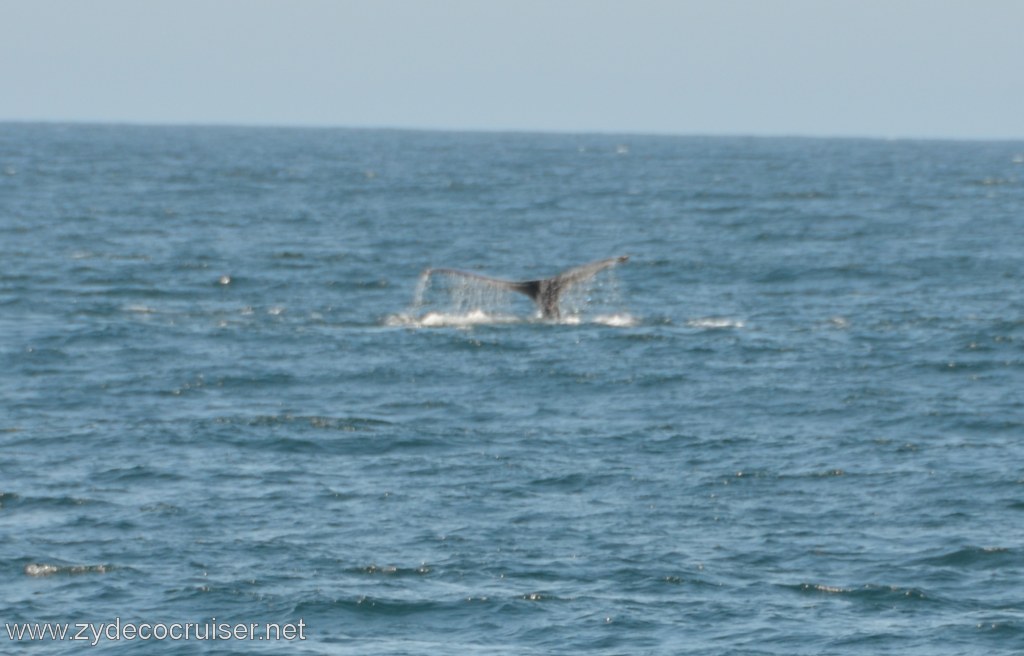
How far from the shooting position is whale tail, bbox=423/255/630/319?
4981 centimetres

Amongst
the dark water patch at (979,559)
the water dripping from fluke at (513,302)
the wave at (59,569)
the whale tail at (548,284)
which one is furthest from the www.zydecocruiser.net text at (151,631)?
the water dripping from fluke at (513,302)

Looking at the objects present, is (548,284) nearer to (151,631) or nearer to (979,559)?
(979,559)

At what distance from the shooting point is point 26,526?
106 feet

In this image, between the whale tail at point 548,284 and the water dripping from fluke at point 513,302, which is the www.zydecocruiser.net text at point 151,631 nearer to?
the whale tail at point 548,284

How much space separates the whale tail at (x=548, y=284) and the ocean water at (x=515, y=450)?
1.13m

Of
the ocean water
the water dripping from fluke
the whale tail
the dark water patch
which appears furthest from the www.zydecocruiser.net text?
the water dripping from fluke

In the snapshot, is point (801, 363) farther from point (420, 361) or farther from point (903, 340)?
point (420, 361)

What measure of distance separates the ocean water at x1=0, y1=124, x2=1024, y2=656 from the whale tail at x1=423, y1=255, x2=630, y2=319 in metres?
1.13

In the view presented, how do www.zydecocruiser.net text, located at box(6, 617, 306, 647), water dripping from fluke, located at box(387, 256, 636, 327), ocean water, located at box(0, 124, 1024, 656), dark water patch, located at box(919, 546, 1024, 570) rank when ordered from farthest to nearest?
water dripping from fluke, located at box(387, 256, 636, 327) < dark water patch, located at box(919, 546, 1024, 570) < ocean water, located at box(0, 124, 1024, 656) < www.zydecocruiser.net text, located at box(6, 617, 306, 647)

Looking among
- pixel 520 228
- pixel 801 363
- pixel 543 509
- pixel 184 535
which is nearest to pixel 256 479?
pixel 184 535

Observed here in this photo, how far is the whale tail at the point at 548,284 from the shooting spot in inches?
1961

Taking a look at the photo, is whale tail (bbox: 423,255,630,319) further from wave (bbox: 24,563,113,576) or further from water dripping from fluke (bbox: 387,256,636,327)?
wave (bbox: 24,563,113,576)

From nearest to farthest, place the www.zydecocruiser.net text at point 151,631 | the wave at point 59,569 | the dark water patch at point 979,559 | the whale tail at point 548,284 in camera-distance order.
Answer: the www.zydecocruiser.net text at point 151,631 → the wave at point 59,569 → the dark water patch at point 979,559 → the whale tail at point 548,284

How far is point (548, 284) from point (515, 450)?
53.9 ft
